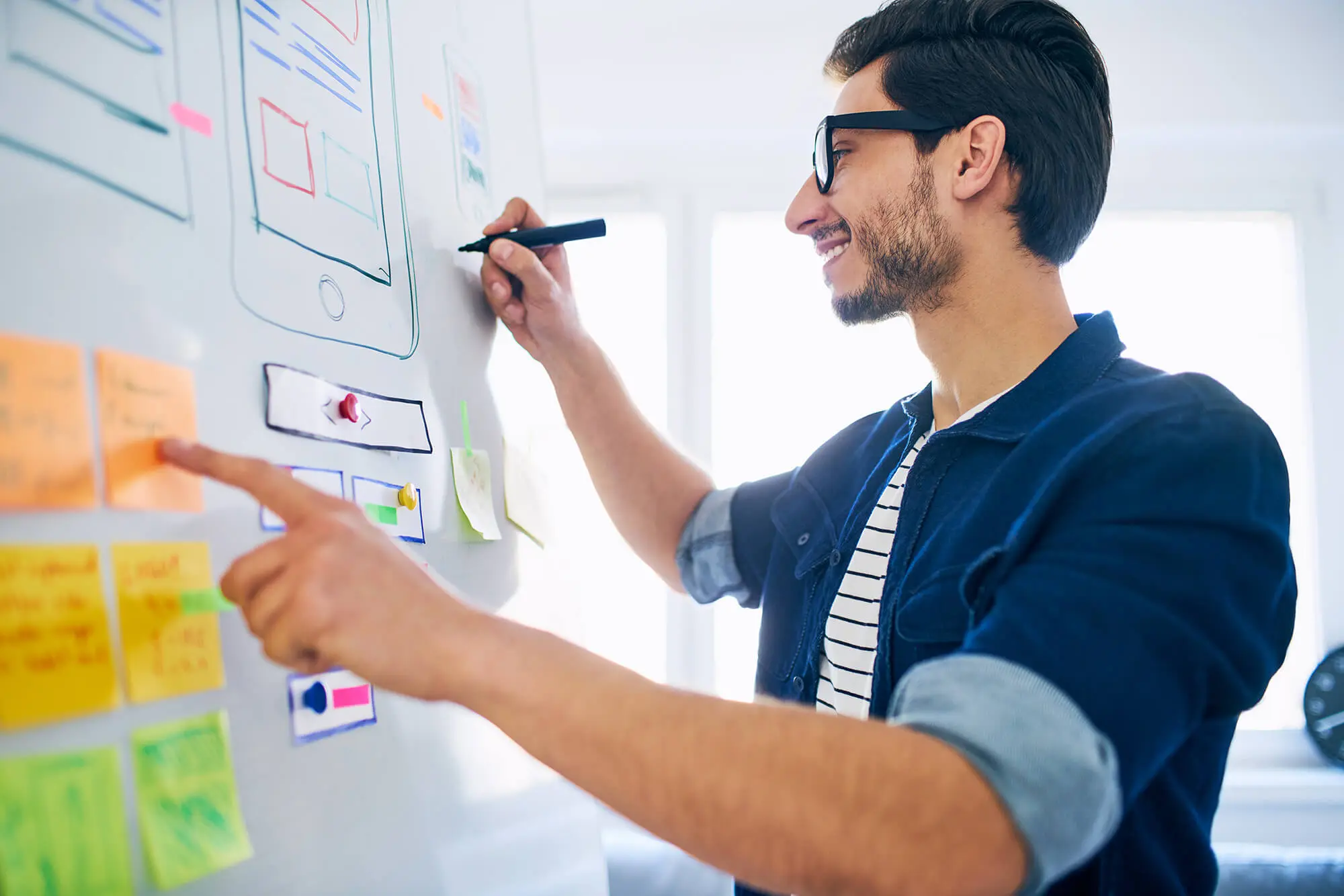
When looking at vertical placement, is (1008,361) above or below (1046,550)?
above

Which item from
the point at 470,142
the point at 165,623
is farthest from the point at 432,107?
the point at 165,623

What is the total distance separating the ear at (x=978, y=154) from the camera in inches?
37.4

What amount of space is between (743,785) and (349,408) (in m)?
0.37

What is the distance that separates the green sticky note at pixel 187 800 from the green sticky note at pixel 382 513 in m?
0.19

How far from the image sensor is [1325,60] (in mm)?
2109

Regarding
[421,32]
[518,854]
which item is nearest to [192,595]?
[518,854]

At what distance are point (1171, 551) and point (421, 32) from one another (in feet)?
2.47

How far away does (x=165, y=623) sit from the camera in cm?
44

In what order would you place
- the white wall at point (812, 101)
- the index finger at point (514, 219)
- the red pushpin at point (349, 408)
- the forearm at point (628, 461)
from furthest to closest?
the white wall at point (812, 101) → the forearm at point (628, 461) → the index finger at point (514, 219) → the red pushpin at point (349, 408)

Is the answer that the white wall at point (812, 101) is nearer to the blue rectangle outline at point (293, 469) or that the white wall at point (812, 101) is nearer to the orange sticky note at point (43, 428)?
the blue rectangle outline at point (293, 469)

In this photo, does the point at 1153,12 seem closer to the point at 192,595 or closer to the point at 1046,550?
the point at 1046,550

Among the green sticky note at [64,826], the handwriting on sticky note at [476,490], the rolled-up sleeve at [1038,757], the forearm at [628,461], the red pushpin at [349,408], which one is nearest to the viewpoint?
the green sticky note at [64,826]

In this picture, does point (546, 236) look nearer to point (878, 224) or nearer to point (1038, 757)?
point (878, 224)

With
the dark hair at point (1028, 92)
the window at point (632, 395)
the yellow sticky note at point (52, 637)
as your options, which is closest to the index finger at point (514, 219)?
the dark hair at point (1028, 92)
